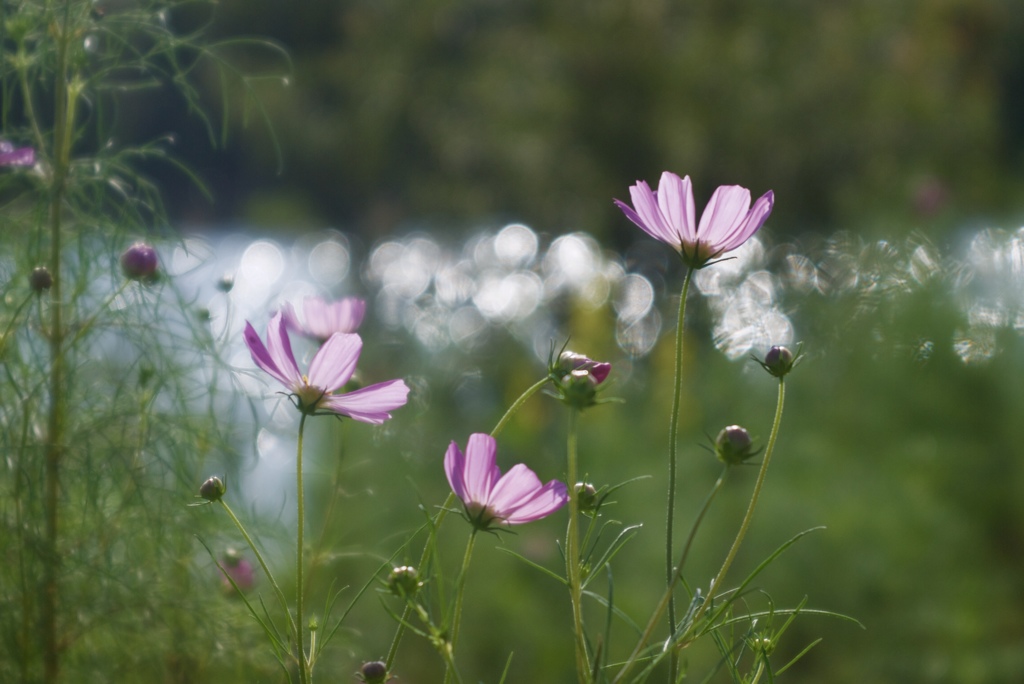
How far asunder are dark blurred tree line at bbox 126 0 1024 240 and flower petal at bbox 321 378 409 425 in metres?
2.88

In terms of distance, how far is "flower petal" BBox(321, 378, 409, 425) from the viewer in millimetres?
456

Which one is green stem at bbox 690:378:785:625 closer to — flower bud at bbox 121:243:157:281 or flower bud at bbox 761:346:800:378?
flower bud at bbox 761:346:800:378

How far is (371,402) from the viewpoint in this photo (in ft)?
1.52

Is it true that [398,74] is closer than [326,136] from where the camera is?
Yes

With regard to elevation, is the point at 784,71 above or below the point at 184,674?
above

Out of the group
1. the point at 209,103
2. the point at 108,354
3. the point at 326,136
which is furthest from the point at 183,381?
the point at 209,103

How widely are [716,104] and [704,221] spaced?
3388 mm

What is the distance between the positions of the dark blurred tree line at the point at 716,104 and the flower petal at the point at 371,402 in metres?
2.88

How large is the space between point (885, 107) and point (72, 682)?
3465 mm

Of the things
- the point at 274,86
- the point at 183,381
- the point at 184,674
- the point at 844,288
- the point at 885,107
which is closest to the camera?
the point at 184,674

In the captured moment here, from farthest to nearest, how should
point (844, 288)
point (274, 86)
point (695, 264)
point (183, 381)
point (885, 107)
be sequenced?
point (274, 86) < point (885, 107) < point (844, 288) < point (183, 381) < point (695, 264)

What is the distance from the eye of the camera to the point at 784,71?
3805mm

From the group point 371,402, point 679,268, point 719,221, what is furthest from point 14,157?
point 679,268

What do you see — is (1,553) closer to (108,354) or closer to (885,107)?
(108,354)
